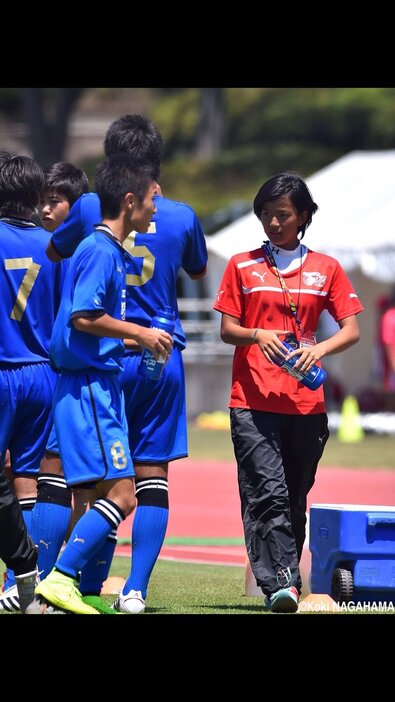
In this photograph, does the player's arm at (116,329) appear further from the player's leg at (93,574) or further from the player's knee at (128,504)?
the player's leg at (93,574)

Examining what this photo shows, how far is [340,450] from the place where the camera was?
20.7m

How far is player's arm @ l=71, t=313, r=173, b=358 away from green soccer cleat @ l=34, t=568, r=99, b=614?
110 cm

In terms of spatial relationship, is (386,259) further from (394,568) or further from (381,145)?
(381,145)

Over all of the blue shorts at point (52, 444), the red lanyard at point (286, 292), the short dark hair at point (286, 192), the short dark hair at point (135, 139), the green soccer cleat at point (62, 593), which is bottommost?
the green soccer cleat at point (62, 593)

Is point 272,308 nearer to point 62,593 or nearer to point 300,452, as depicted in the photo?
point 300,452

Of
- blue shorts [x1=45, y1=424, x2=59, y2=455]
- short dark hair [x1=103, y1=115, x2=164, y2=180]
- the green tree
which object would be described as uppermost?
the green tree

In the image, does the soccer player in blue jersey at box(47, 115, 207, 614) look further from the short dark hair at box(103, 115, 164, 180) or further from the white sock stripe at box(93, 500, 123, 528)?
the white sock stripe at box(93, 500, 123, 528)

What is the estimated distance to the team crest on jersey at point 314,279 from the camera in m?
7.87

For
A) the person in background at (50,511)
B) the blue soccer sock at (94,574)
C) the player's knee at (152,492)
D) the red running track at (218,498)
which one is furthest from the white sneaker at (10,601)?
the red running track at (218,498)

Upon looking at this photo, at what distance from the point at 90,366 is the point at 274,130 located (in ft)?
133

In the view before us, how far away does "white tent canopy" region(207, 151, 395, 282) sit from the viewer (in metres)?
22.9

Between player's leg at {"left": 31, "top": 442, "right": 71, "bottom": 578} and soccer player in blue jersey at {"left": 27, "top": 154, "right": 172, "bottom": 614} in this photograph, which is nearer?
soccer player in blue jersey at {"left": 27, "top": 154, "right": 172, "bottom": 614}

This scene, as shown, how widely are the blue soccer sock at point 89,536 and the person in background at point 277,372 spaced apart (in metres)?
1.10

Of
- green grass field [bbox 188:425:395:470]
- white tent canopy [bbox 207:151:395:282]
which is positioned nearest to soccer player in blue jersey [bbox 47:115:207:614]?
green grass field [bbox 188:425:395:470]
